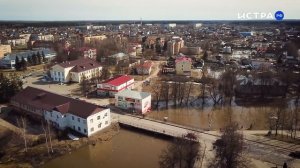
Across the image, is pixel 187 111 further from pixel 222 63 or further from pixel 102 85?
pixel 222 63

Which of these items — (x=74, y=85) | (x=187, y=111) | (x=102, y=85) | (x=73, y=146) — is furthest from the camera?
(x=74, y=85)

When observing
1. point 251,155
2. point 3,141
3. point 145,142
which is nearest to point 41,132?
point 3,141

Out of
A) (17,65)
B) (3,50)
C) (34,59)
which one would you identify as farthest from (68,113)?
(3,50)

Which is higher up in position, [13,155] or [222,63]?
[222,63]

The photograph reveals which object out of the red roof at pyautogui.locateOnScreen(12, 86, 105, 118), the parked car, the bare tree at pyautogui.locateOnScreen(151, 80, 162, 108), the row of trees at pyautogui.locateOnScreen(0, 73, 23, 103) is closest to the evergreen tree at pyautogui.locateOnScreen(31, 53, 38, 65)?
the row of trees at pyautogui.locateOnScreen(0, 73, 23, 103)

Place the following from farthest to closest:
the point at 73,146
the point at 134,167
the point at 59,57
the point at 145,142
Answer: the point at 59,57
the point at 145,142
the point at 73,146
the point at 134,167

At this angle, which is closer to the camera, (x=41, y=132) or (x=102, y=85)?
(x=41, y=132)

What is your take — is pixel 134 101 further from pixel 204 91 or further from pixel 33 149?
pixel 33 149
